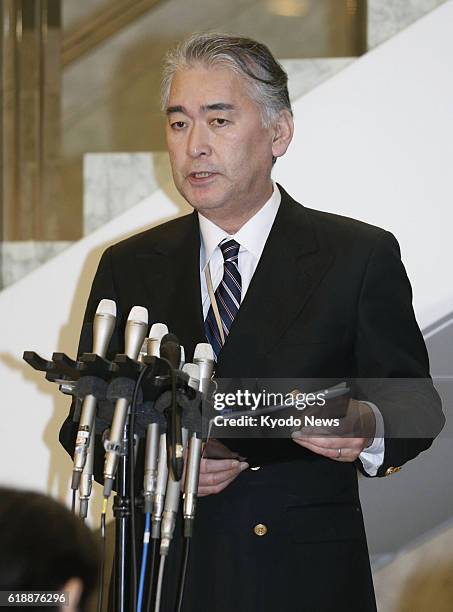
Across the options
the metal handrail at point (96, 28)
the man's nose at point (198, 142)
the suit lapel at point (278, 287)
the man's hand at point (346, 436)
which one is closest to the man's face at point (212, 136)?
the man's nose at point (198, 142)

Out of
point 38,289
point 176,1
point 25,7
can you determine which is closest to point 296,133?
point 38,289

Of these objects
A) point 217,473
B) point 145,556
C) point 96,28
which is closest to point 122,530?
point 145,556

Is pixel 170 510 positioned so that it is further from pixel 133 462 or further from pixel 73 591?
pixel 73 591

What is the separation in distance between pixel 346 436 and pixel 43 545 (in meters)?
0.73

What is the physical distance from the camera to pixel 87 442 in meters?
1.32

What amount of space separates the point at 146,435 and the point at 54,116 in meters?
2.24

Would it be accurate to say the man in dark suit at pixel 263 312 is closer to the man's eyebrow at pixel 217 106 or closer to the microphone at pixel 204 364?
the man's eyebrow at pixel 217 106

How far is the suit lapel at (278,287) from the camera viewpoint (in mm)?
1734

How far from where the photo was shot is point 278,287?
5.88 ft

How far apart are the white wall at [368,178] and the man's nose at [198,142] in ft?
2.48

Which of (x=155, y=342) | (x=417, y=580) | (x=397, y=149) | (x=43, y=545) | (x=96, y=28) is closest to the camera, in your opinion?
(x=43, y=545)

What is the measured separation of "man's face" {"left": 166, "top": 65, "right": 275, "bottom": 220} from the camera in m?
1.81

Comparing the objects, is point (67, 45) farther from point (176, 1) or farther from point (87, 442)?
point (87, 442)

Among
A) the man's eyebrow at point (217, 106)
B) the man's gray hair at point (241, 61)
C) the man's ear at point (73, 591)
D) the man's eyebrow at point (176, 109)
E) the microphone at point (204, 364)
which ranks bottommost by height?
the man's ear at point (73, 591)
